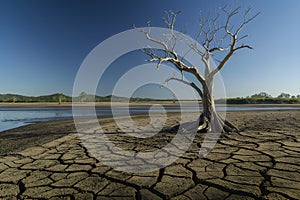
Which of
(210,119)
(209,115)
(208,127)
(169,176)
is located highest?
(209,115)

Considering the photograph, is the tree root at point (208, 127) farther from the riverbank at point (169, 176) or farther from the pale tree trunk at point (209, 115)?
the riverbank at point (169, 176)

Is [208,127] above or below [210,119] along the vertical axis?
below

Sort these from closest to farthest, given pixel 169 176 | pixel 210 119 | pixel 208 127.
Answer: pixel 169 176, pixel 208 127, pixel 210 119

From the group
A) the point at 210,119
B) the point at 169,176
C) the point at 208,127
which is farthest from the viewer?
the point at 210,119

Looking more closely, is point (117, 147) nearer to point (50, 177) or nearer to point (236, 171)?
point (50, 177)

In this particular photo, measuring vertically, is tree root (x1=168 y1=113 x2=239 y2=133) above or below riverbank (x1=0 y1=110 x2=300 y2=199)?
above

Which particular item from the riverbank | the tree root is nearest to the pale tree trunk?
the tree root

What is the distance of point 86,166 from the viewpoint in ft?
12.6

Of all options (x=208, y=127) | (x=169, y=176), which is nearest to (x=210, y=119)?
(x=208, y=127)

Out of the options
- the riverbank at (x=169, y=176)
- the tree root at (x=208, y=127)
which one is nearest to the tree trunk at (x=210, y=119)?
the tree root at (x=208, y=127)

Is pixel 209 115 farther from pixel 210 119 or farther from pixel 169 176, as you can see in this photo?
pixel 169 176

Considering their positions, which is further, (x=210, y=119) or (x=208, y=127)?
(x=210, y=119)

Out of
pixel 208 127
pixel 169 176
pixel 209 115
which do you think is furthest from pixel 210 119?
pixel 169 176

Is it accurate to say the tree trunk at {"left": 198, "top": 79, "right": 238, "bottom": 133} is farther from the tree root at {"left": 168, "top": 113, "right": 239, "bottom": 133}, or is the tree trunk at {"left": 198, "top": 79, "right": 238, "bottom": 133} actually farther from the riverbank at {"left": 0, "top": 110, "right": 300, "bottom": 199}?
the riverbank at {"left": 0, "top": 110, "right": 300, "bottom": 199}
